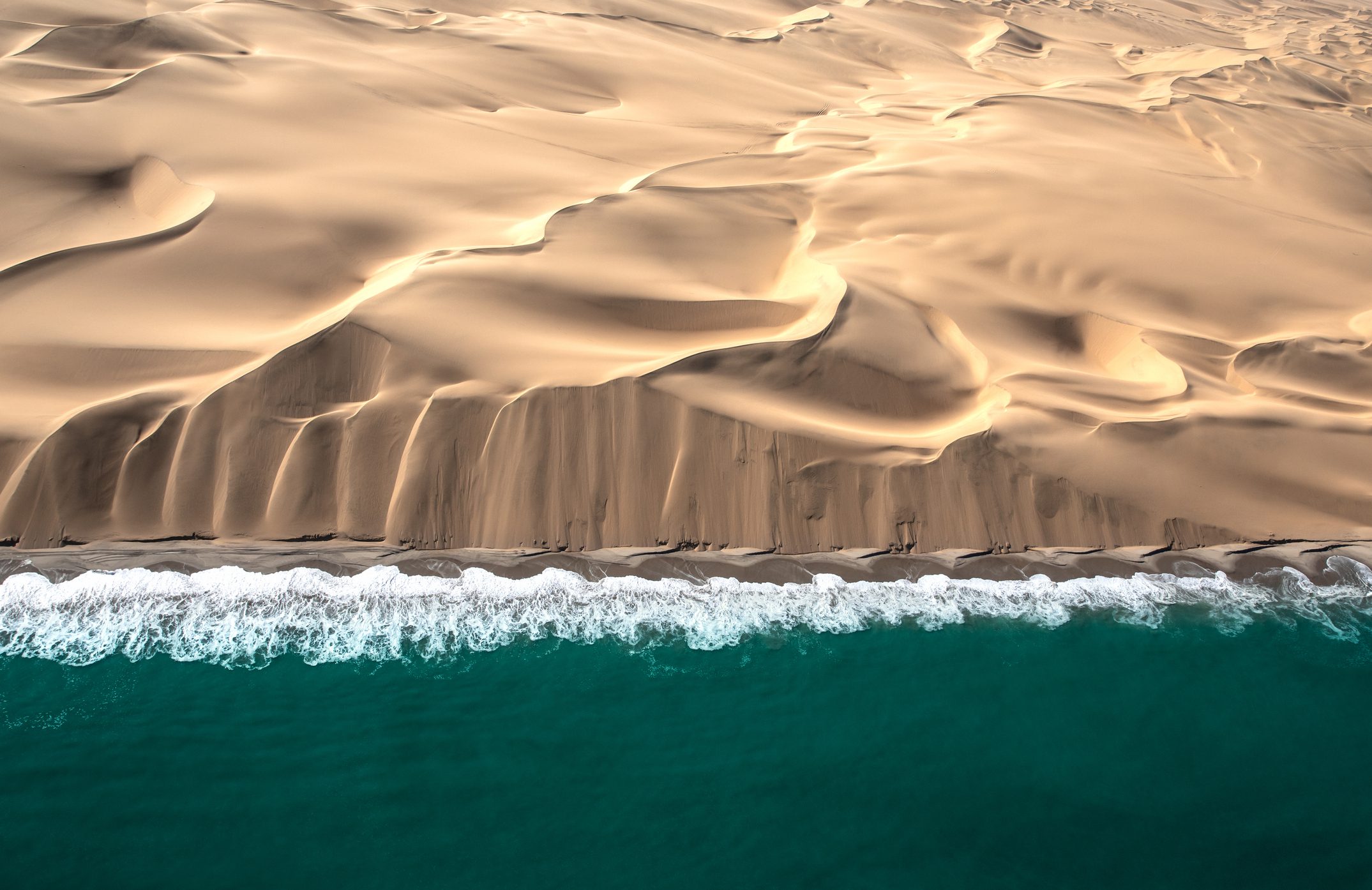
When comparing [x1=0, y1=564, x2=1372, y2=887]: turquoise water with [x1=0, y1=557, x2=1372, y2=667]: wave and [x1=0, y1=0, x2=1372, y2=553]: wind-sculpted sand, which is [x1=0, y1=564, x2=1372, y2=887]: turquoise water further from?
[x1=0, y1=0, x2=1372, y2=553]: wind-sculpted sand

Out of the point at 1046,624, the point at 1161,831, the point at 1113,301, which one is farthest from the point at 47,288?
the point at 1113,301

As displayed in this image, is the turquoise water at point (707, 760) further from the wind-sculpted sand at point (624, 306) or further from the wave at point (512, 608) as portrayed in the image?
the wind-sculpted sand at point (624, 306)

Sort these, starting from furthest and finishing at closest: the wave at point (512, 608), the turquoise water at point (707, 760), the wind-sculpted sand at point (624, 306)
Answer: the wind-sculpted sand at point (624, 306) → the wave at point (512, 608) → the turquoise water at point (707, 760)

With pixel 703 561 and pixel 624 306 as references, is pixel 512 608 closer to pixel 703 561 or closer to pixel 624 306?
pixel 703 561

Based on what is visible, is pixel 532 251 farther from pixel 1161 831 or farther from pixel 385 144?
pixel 1161 831

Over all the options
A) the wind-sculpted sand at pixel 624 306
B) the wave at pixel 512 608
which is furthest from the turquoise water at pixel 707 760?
the wind-sculpted sand at pixel 624 306
